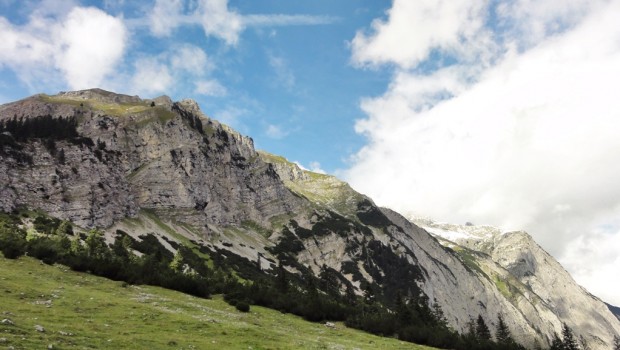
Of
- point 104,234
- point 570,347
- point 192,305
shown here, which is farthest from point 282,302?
point 104,234

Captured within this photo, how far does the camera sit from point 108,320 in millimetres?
34719

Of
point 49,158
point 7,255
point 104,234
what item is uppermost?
point 49,158

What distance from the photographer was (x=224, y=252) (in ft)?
639

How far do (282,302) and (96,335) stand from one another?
49.3 metres

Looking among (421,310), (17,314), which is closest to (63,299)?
(17,314)

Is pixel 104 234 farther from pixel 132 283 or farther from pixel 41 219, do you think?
pixel 132 283

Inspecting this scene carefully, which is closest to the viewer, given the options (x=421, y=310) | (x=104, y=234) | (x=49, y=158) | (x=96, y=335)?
(x=96, y=335)

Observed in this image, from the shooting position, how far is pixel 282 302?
7512cm

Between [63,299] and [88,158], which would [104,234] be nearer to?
[88,158]

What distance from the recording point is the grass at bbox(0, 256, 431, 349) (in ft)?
87.1

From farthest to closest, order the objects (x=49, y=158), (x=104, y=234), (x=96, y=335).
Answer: (x=49, y=158) < (x=104, y=234) < (x=96, y=335)

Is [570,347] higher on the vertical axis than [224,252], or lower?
lower

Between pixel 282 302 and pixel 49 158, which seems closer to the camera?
pixel 282 302

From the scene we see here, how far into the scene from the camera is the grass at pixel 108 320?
26.5 m
